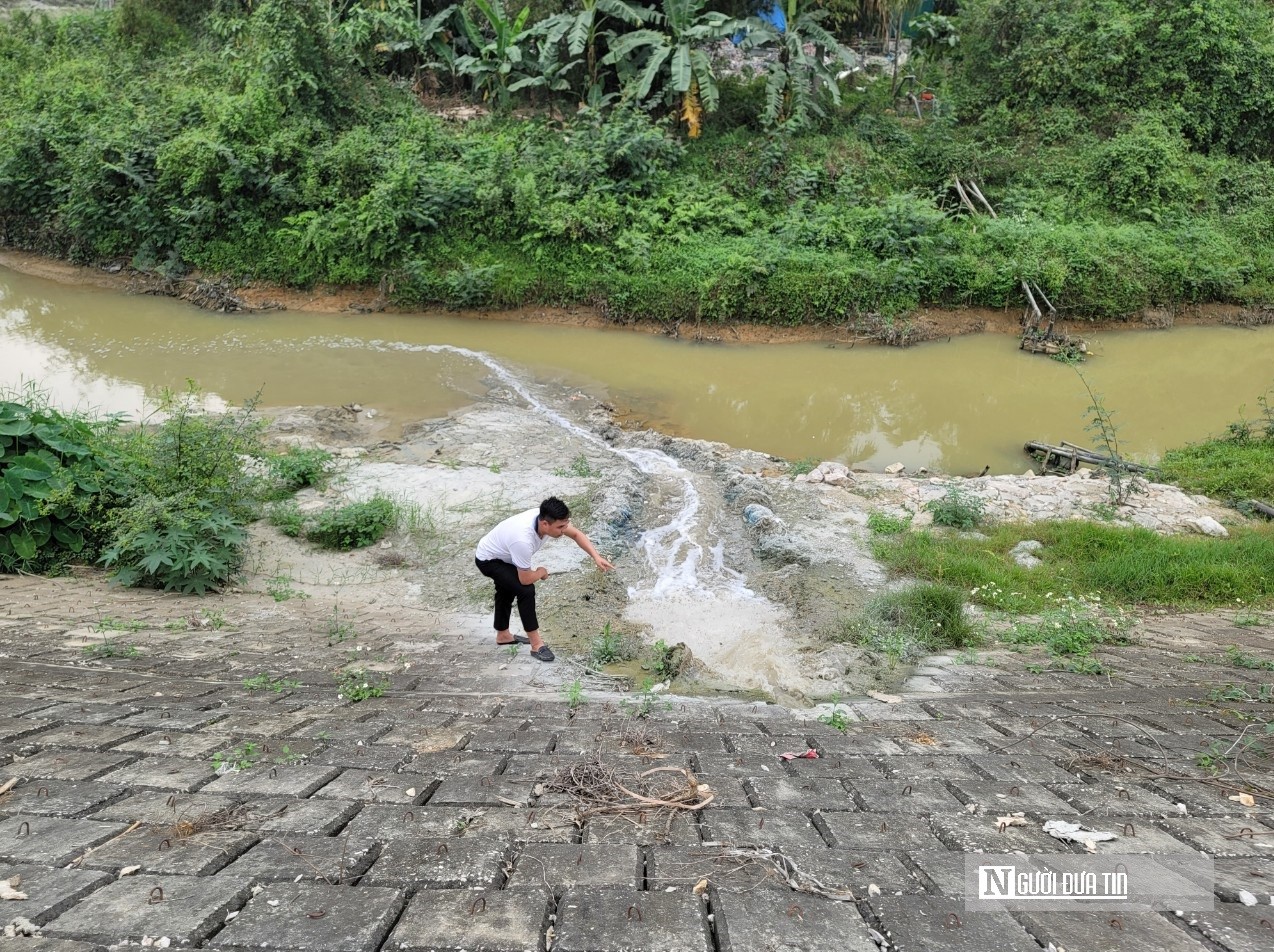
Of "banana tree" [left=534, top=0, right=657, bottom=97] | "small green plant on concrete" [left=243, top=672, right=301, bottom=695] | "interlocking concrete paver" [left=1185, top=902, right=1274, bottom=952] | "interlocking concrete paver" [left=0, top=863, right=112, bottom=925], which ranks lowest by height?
"small green plant on concrete" [left=243, top=672, right=301, bottom=695]

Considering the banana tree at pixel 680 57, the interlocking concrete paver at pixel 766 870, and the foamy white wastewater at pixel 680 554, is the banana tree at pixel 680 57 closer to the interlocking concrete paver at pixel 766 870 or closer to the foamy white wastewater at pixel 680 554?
the foamy white wastewater at pixel 680 554

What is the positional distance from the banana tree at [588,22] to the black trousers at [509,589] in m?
17.9

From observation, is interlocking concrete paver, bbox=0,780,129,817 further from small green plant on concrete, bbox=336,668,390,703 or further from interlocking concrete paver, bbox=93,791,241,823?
small green plant on concrete, bbox=336,668,390,703

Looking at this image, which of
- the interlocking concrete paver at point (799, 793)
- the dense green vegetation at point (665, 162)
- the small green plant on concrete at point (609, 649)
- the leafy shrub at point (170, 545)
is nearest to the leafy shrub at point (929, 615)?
the small green plant on concrete at point (609, 649)

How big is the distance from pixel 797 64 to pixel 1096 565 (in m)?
16.9

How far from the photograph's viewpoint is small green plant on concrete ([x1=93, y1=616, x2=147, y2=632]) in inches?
227

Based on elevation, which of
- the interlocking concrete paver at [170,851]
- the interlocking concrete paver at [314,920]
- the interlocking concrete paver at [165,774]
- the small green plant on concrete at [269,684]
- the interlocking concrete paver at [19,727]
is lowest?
the small green plant on concrete at [269,684]

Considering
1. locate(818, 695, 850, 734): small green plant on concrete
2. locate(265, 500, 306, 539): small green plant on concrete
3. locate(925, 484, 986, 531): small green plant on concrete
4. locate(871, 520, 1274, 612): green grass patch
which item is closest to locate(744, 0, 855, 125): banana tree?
locate(925, 484, 986, 531): small green plant on concrete

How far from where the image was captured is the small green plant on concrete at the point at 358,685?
4781 millimetres

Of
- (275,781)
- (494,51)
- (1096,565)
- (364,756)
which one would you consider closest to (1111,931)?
(364,756)

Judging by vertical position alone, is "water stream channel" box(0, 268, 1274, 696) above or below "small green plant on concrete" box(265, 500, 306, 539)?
above

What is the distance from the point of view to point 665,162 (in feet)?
67.2

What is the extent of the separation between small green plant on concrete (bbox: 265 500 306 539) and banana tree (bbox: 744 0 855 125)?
1650 cm

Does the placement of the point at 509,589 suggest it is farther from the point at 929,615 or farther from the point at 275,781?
the point at 929,615
